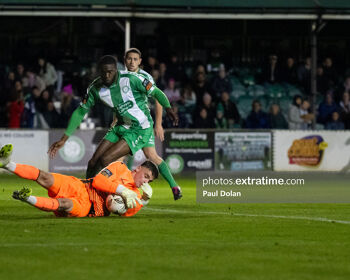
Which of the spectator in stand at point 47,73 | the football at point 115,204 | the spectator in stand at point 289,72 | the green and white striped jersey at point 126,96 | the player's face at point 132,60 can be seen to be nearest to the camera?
the football at point 115,204

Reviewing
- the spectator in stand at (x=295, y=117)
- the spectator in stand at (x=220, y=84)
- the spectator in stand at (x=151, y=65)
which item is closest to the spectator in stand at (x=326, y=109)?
the spectator in stand at (x=295, y=117)

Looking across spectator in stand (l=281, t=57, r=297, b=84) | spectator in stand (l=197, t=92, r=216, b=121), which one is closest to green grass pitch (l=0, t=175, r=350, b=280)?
spectator in stand (l=197, t=92, r=216, b=121)

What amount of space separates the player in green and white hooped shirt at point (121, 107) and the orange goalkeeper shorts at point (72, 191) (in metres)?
1.23

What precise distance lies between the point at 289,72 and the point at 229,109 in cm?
323

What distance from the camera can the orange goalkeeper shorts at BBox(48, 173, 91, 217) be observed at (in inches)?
427

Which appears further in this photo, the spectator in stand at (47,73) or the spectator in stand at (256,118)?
the spectator in stand at (47,73)

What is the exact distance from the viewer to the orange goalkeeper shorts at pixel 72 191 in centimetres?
1085

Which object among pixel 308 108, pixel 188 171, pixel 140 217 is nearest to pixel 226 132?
pixel 188 171

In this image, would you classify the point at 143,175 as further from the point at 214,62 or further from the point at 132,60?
the point at 214,62

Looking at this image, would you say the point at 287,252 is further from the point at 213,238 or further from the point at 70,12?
the point at 70,12

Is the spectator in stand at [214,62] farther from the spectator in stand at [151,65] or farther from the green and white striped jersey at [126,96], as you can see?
the green and white striped jersey at [126,96]

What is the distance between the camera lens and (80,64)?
2839cm

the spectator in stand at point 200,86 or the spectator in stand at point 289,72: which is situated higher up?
the spectator in stand at point 289,72

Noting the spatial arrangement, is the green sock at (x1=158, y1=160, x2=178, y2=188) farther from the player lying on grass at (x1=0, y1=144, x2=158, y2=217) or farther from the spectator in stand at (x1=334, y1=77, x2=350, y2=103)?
the spectator in stand at (x1=334, y1=77, x2=350, y2=103)
